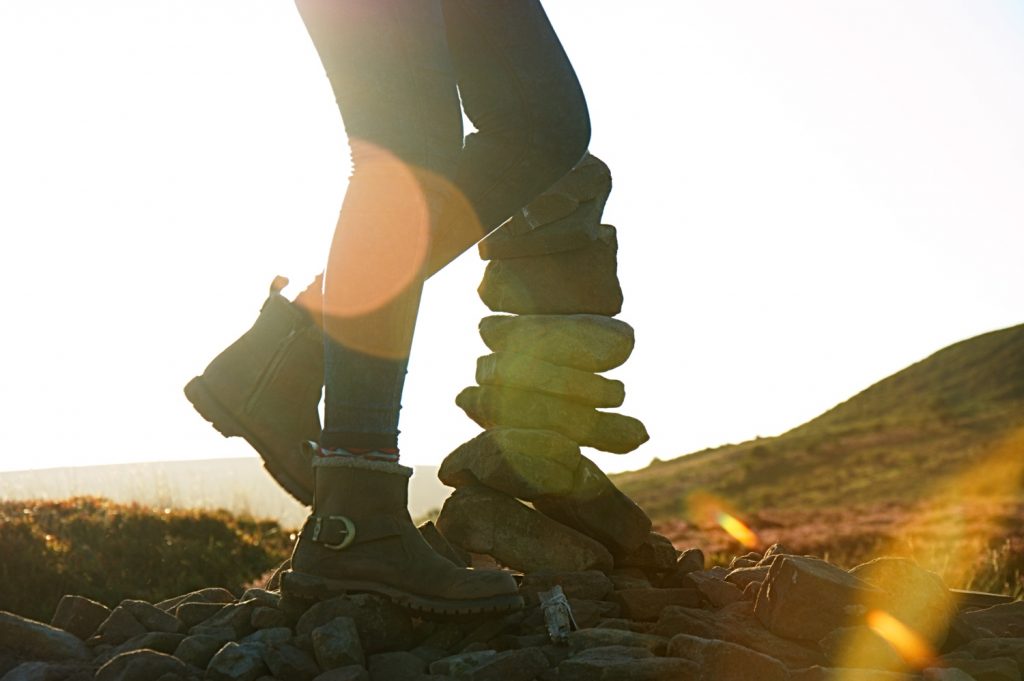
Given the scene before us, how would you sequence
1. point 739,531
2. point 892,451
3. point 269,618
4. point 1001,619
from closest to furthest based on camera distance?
point 269,618 < point 1001,619 < point 739,531 < point 892,451

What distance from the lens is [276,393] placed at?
339 centimetres

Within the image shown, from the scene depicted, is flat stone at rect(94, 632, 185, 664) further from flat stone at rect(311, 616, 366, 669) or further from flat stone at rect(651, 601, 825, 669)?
flat stone at rect(651, 601, 825, 669)

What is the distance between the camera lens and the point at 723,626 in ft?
9.85

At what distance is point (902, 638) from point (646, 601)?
82 centimetres

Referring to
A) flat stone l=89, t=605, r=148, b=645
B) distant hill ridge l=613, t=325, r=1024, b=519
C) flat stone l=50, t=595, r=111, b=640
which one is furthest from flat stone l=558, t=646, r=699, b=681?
distant hill ridge l=613, t=325, r=1024, b=519

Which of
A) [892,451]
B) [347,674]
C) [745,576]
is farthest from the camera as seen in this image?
[892,451]

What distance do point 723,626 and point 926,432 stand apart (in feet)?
113

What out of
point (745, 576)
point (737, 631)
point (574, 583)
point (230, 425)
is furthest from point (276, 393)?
point (745, 576)

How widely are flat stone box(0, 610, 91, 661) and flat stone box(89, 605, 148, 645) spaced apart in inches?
4.2

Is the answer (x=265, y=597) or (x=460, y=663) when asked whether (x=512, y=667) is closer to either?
(x=460, y=663)

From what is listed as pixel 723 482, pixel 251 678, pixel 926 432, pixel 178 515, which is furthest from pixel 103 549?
pixel 926 432

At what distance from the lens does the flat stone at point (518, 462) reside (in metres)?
4.34

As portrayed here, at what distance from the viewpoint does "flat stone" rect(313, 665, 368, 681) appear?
8.45ft

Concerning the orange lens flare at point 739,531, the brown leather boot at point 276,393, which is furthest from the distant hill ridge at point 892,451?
the brown leather boot at point 276,393
